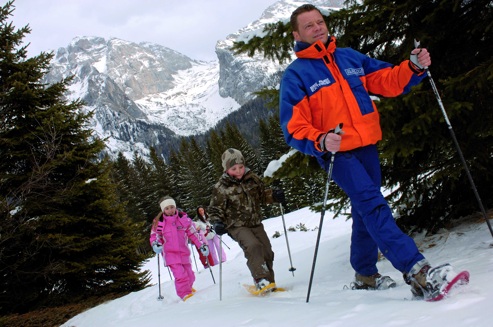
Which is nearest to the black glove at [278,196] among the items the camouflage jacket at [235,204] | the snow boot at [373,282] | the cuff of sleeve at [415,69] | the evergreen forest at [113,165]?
the camouflage jacket at [235,204]

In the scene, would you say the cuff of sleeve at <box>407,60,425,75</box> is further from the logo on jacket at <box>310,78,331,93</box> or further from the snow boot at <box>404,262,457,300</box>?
the snow boot at <box>404,262,457,300</box>

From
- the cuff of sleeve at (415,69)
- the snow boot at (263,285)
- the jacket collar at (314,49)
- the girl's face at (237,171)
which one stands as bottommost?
the snow boot at (263,285)

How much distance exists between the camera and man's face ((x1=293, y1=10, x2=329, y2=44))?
129 inches

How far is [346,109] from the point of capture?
10.2 feet

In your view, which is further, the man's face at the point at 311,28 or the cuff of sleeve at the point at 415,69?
the man's face at the point at 311,28

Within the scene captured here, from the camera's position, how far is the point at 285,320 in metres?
2.73

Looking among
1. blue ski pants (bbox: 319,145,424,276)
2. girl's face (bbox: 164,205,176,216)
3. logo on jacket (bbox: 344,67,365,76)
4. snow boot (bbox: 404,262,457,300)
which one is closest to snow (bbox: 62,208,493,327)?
snow boot (bbox: 404,262,457,300)

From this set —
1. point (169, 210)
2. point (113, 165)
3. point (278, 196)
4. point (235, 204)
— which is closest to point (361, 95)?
point (278, 196)

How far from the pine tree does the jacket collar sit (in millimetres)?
7757

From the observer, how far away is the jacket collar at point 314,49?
3.24 meters

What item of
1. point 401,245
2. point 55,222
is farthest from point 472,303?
point 55,222

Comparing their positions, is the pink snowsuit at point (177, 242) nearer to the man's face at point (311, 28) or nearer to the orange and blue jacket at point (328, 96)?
the orange and blue jacket at point (328, 96)

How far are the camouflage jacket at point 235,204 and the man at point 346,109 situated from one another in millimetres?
2166

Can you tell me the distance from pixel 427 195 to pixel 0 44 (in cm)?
1199
